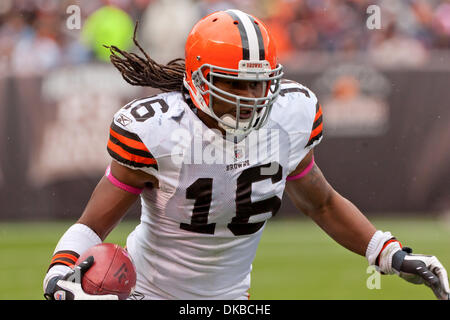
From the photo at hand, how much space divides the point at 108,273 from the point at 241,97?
0.81 m

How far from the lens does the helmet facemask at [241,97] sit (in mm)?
3100

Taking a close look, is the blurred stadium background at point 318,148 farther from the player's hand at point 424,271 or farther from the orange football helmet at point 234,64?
the orange football helmet at point 234,64

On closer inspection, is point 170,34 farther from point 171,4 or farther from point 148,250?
point 148,250

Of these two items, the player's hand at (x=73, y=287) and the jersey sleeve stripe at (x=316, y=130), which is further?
the jersey sleeve stripe at (x=316, y=130)

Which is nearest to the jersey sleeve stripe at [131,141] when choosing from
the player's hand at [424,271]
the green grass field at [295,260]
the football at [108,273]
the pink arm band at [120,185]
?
the pink arm band at [120,185]

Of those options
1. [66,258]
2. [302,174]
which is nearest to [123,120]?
[66,258]

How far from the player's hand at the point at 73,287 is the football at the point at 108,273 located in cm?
2

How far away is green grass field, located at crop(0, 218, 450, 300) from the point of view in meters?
6.27

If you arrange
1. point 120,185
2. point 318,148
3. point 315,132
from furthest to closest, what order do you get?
1. point 318,148
2. point 315,132
3. point 120,185

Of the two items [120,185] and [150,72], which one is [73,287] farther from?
[150,72]

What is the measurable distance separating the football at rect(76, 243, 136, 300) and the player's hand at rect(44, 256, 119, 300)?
2cm

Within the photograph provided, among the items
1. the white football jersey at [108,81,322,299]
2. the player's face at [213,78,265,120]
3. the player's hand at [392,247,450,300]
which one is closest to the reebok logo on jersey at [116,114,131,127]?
the white football jersey at [108,81,322,299]

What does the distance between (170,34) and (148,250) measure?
6.39 metres

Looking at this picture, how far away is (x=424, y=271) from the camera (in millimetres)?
3244
